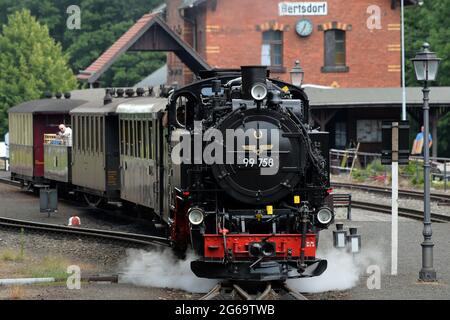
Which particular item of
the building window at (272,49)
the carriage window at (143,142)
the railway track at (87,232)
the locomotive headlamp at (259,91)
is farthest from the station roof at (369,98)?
the locomotive headlamp at (259,91)

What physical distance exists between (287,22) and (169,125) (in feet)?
110

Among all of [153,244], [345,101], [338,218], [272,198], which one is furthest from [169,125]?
[345,101]

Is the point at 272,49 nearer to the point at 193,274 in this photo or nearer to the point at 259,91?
the point at 193,274

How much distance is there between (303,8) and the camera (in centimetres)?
4872

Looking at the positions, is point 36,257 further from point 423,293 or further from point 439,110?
point 439,110

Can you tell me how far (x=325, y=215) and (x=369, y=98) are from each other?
27.3 m

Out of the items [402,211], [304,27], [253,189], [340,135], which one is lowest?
[402,211]

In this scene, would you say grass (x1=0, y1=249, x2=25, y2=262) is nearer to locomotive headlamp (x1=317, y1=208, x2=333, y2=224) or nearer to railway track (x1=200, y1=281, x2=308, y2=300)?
railway track (x1=200, y1=281, x2=308, y2=300)

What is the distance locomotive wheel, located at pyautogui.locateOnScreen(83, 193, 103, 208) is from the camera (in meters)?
26.1

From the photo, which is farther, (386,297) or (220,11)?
(220,11)

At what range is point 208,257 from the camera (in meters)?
14.0

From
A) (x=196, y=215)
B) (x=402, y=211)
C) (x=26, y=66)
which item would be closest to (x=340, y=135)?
(x=26, y=66)

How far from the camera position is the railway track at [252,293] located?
1341 centimetres
